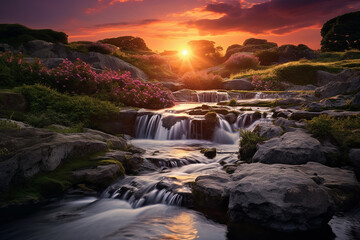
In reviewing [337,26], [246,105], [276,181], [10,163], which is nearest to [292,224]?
[276,181]

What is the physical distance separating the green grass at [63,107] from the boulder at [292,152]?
782 cm

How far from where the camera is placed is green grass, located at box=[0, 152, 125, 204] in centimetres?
578

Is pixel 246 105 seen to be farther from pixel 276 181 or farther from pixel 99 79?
pixel 276 181

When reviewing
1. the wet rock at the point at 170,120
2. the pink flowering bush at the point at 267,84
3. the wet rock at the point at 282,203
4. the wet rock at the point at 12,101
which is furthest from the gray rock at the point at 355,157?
the pink flowering bush at the point at 267,84

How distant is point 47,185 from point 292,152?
6.21 metres

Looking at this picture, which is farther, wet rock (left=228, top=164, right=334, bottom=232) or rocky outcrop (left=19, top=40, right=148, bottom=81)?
rocky outcrop (left=19, top=40, right=148, bottom=81)

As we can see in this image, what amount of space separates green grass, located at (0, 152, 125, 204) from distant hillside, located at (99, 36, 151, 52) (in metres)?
54.6

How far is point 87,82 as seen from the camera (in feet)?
50.2

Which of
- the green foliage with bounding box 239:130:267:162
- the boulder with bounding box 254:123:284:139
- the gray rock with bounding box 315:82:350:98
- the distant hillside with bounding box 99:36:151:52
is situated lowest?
the green foliage with bounding box 239:130:267:162

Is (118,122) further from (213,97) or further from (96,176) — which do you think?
(213,97)

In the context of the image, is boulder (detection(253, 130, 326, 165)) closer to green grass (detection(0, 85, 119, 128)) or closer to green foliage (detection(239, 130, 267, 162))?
green foliage (detection(239, 130, 267, 162))

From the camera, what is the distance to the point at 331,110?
10820mm

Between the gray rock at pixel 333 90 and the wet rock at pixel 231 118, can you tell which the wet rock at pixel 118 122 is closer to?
the wet rock at pixel 231 118

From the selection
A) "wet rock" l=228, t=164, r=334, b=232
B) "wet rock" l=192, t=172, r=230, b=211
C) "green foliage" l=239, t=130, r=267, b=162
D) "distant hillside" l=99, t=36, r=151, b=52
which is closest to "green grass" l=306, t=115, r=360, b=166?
"green foliage" l=239, t=130, r=267, b=162
